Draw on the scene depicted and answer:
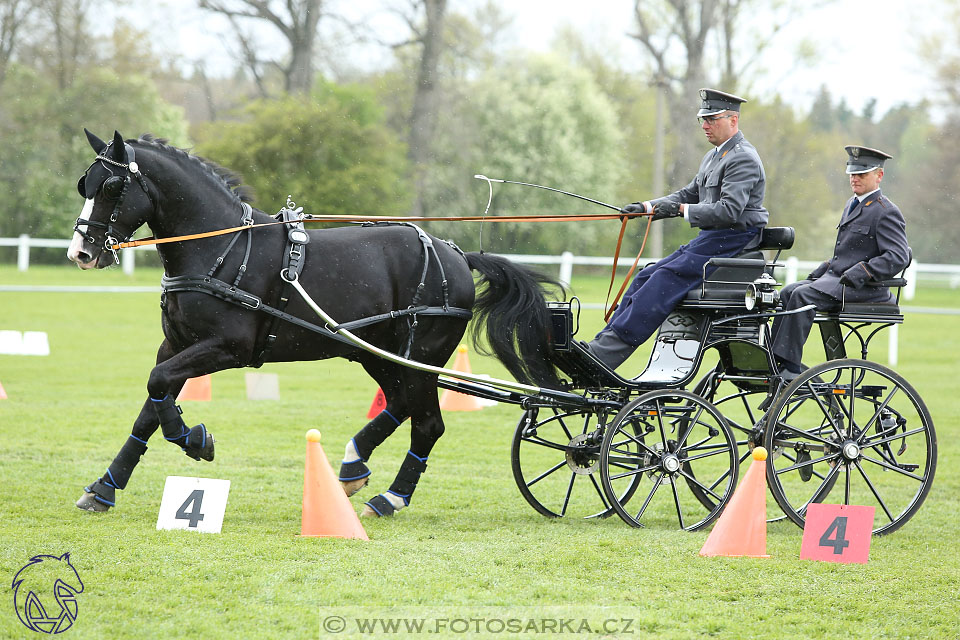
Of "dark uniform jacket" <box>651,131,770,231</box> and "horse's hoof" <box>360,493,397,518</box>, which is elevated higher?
"dark uniform jacket" <box>651,131,770,231</box>

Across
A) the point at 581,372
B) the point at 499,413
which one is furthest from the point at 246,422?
the point at 581,372

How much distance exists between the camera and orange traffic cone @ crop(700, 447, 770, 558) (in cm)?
463

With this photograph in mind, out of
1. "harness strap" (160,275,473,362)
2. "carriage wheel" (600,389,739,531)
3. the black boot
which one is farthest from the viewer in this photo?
the black boot

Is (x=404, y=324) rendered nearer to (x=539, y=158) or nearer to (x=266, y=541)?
(x=266, y=541)

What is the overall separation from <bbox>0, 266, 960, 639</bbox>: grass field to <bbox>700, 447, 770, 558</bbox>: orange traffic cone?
0.33 feet

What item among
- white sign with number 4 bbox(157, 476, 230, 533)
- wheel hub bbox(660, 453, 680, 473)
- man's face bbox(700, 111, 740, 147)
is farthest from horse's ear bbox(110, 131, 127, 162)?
wheel hub bbox(660, 453, 680, 473)

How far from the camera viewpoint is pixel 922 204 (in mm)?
21734

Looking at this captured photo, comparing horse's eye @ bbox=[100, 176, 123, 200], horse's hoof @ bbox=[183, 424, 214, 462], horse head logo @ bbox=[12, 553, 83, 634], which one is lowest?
horse head logo @ bbox=[12, 553, 83, 634]

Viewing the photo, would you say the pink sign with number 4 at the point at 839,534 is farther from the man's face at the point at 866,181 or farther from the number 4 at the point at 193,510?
the number 4 at the point at 193,510

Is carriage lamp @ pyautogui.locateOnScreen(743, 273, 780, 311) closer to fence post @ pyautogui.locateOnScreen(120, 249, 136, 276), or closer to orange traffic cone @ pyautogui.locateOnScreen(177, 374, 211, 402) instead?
orange traffic cone @ pyautogui.locateOnScreen(177, 374, 211, 402)

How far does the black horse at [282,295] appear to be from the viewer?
4969 mm

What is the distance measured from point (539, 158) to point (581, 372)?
1845 centimetres

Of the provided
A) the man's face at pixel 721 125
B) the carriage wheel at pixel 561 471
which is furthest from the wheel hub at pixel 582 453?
the man's face at pixel 721 125

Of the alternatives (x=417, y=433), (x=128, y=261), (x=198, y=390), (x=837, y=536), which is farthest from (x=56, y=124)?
(x=837, y=536)
